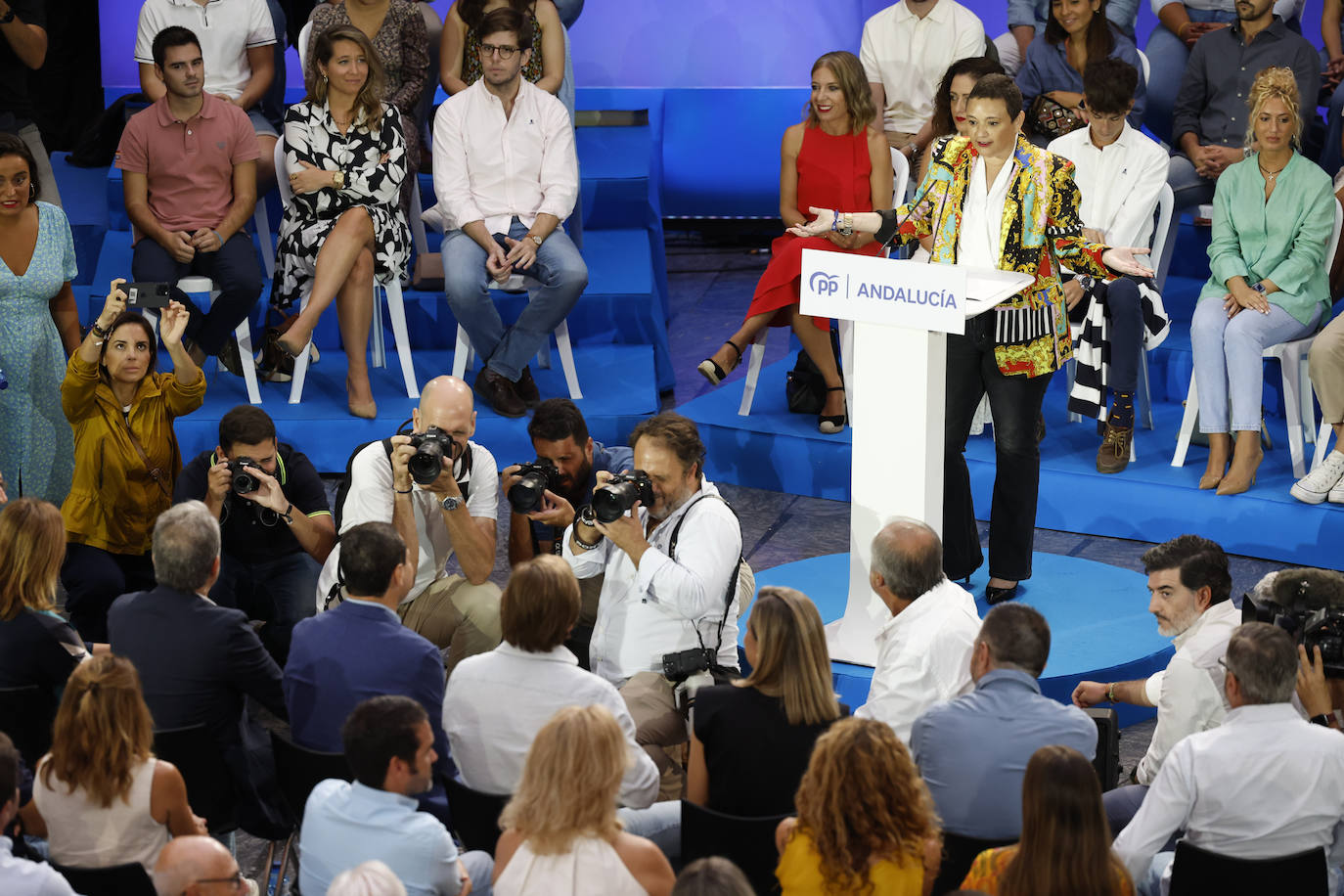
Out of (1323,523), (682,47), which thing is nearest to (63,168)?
(682,47)

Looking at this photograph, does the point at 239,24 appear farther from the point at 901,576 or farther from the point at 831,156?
the point at 901,576

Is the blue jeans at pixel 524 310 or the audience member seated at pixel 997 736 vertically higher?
the blue jeans at pixel 524 310

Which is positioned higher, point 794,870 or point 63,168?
point 63,168

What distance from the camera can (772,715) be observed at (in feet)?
10.2

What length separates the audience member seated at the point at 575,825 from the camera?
264 centimetres

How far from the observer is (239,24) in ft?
22.7

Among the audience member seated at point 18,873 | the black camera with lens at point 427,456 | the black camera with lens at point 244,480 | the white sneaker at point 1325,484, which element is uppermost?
the black camera with lens at point 427,456

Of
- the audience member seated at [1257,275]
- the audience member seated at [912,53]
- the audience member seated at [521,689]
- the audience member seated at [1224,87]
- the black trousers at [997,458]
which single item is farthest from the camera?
the audience member seated at [912,53]

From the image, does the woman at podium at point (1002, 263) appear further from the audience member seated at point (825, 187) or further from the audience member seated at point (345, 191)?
the audience member seated at point (345, 191)

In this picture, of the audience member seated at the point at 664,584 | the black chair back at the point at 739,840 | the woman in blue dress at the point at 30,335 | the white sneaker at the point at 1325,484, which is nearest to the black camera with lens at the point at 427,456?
the audience member seated at the point at 664,584

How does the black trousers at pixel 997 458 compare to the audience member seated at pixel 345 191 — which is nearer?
the black trousers at pixel 997 458

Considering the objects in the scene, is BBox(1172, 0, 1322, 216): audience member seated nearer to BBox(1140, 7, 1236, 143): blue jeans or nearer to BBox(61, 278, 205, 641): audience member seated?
BBox(1140, 7, 1236, 143): blue jeans

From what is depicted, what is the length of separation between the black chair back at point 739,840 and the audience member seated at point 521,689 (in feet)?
0.97

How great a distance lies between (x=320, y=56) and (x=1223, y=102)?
12.2 feet
